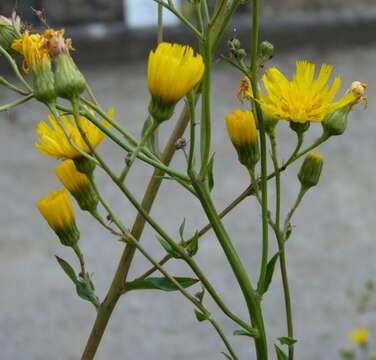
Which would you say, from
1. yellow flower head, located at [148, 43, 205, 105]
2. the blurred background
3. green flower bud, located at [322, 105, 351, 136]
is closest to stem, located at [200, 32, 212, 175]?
yellow flower head, located at [148, 43, 205, 105]

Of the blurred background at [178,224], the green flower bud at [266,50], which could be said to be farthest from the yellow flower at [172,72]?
the blurred background at [178,224]

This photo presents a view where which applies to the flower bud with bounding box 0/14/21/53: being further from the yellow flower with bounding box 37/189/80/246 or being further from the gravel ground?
the gravel ground

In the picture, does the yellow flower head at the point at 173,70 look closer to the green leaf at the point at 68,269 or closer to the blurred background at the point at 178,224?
the green leaf at the point at 68,269

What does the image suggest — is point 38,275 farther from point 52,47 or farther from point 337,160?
point 52,47

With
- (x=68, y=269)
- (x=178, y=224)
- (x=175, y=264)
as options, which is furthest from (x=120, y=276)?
(x=178, y=224)

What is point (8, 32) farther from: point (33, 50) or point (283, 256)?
point (283, 256)

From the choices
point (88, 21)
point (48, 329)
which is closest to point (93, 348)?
point (48, 329)
